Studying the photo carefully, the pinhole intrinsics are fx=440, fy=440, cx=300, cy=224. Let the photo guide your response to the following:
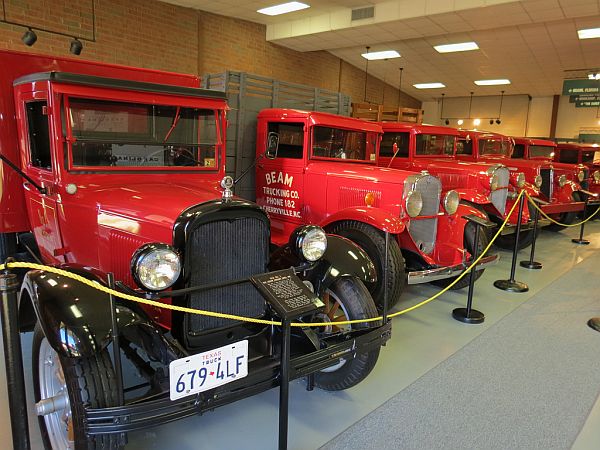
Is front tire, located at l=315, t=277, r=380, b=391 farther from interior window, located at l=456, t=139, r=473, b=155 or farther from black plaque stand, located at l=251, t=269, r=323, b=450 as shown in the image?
interior window, located at l=456, t=139, r=473, b=155

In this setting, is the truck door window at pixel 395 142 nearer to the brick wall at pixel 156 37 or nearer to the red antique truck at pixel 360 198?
the red antique truck at pixel 360 198

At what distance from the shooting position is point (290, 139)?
4535mm

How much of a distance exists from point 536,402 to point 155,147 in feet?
9.70

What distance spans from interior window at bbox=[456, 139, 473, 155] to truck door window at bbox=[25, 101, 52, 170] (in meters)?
6.14

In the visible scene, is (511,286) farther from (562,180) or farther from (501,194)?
(562,180)

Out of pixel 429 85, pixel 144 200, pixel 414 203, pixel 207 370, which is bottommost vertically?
pixel 207 370

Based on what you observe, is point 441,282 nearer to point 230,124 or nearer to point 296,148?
point 296,148

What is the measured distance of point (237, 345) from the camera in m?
1.84

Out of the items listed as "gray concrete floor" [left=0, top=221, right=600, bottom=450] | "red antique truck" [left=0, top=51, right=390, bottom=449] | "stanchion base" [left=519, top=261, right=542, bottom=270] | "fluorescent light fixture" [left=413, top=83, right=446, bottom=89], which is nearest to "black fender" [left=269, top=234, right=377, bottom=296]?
"red antique truck" [left=0, top=51, right=390, bottom=449]

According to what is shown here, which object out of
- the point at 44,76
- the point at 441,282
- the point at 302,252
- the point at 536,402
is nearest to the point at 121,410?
the point at 302,252

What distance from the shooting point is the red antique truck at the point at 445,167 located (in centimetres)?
570

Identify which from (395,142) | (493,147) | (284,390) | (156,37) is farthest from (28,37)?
(493,147)

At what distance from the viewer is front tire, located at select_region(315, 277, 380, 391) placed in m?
2.51

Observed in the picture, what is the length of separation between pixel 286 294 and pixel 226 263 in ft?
1.29
